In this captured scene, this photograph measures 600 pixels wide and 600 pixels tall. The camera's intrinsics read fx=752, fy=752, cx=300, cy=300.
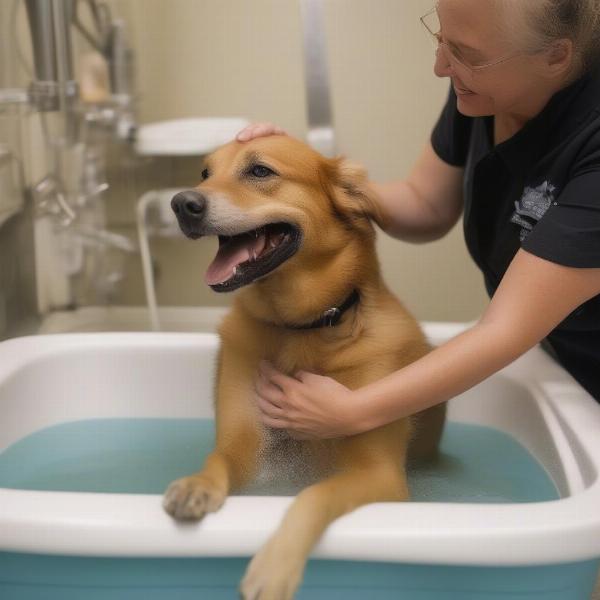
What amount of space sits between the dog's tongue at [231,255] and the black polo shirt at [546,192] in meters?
0.40

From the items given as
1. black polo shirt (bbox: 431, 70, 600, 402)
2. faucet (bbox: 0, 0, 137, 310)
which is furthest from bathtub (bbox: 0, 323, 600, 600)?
faucet (bbox: 0, 0, 137, 310)

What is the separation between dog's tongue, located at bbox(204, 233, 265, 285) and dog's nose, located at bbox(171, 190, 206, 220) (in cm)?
9

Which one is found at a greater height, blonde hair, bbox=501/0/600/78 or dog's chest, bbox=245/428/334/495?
blonde hair, bbox=501/0/600/78

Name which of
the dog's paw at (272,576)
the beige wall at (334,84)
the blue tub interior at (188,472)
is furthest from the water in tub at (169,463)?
the beige wall at (334,84)

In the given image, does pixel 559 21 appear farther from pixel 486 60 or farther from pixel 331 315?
pixel 331 315

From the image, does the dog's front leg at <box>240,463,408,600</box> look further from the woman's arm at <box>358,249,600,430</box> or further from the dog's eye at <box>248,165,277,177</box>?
the dog's eye at <box>248,165,277,177</box>

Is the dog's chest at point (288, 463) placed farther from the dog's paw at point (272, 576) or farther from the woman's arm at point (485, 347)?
Result: the dog's paw at point (272, 576)

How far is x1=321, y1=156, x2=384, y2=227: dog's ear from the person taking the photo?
1.22 metres

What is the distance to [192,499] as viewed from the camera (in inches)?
34.0

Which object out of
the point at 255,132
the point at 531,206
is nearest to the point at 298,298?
the point at 255,132

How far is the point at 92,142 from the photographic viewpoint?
2.18m

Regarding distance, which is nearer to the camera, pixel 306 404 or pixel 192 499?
pixel 192 499

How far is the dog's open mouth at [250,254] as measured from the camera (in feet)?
3.64

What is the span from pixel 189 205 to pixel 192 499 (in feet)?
1.39
